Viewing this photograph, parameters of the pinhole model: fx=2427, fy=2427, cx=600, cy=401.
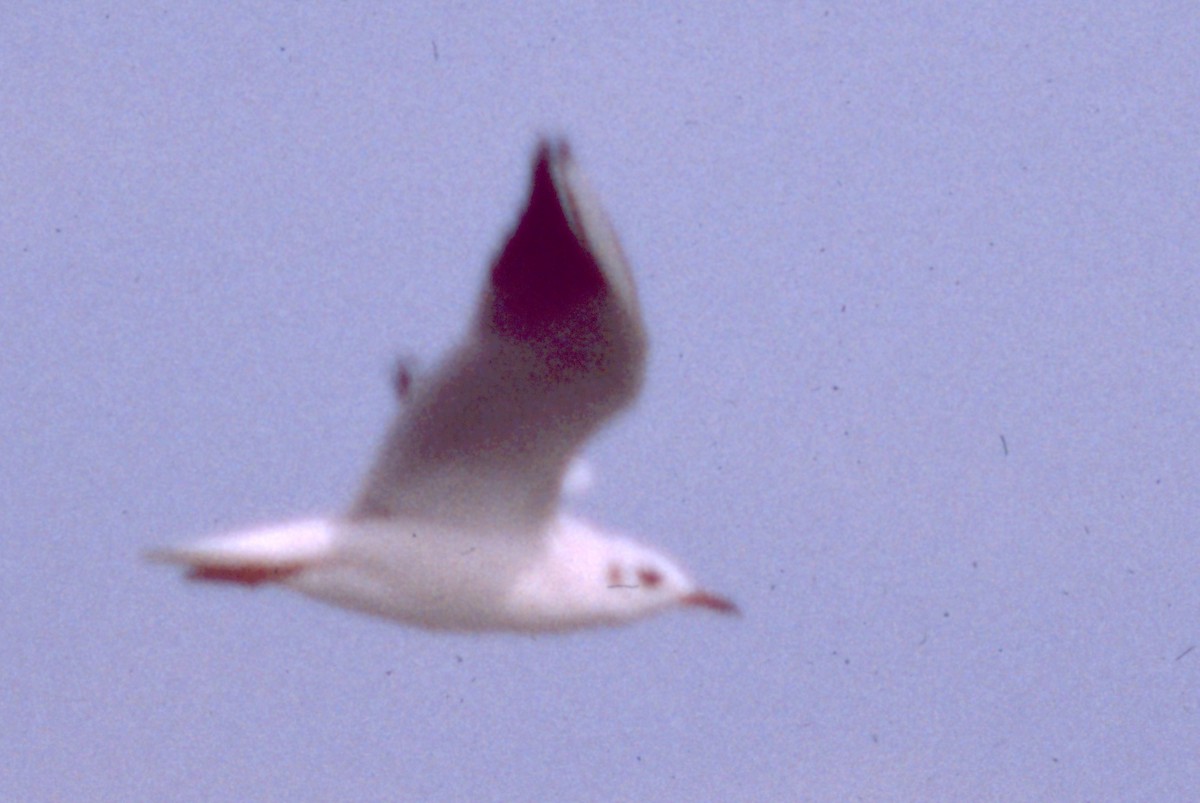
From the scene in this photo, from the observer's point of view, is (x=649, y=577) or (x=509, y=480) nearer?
(x=509, y=480)

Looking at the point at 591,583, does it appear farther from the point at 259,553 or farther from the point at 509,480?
the point at 259,553

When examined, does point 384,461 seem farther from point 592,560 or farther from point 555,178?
point 555,178

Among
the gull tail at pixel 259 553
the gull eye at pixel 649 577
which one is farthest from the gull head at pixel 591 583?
the gull tail at pixel 259 553

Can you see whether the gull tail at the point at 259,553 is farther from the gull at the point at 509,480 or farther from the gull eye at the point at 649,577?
the gull eye at the point at 649,577

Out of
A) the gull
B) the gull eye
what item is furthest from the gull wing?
the gull eye

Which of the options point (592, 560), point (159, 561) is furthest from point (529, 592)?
point (159, 561)

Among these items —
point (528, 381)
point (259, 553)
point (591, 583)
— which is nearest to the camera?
point (528, 381)

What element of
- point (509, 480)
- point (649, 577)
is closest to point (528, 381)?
point (509, 480)

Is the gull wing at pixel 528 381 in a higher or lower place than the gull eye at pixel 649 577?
higher
